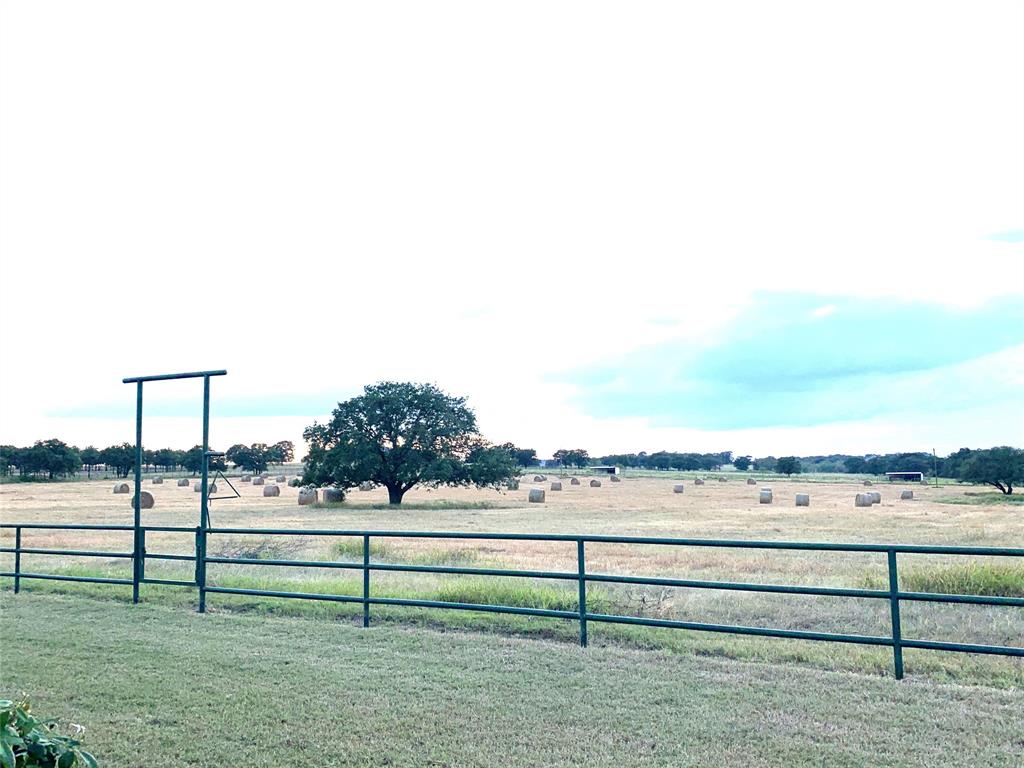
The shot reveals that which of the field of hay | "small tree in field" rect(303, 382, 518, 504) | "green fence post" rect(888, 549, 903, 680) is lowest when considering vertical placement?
the field of hay

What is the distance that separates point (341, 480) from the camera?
151 feet

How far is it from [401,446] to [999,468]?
37.7 metres

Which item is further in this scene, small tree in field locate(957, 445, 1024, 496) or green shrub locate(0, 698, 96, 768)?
small tree in field locate(957, 445, 1024, 496)

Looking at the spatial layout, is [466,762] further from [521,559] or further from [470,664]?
[521,559]

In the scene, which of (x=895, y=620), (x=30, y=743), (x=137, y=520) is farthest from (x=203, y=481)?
(x=30, y=743)

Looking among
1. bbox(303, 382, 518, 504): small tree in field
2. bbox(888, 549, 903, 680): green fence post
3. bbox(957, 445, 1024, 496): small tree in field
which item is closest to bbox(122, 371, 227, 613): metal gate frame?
bbox(888, 549, 903, 680): green fence post

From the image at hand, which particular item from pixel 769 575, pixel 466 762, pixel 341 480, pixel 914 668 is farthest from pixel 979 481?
pixel 466 762

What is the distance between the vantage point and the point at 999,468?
190 feet

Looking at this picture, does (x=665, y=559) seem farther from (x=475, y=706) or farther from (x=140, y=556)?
(x=475, y=706)

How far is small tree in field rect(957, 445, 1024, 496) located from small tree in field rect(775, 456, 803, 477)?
5411 cm

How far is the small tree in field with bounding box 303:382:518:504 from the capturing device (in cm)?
4541

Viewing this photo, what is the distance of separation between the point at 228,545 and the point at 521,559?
700 cm

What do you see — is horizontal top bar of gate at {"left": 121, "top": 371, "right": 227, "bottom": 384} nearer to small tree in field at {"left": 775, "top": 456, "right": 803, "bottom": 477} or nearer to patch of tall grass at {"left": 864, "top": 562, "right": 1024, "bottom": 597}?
patch of tall grass at {"left": 864, "top": 562, "right": 1024, "bottom": 597}

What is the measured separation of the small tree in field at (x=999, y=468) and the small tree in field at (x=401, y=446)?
1238 inches
